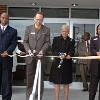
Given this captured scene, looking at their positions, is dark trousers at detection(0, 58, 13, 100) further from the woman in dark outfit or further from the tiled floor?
the tiled floor

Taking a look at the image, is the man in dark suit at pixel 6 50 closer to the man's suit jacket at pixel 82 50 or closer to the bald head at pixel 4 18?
the bald head at pixel 4 18

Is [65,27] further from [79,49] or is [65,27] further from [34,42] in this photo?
[79,49]

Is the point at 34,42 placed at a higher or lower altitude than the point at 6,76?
higher

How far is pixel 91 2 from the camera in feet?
43.2

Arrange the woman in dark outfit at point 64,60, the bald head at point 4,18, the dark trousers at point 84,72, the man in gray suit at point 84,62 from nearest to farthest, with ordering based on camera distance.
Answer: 1. the bald head at point 4,18
2. the woman in dark outfit at point 64,60
3. the man in gray suit at point 84,62
4. the dark trousers at point 84,72

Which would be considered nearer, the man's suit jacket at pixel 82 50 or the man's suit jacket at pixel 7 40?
the man's suit jacket at pixel 7 40

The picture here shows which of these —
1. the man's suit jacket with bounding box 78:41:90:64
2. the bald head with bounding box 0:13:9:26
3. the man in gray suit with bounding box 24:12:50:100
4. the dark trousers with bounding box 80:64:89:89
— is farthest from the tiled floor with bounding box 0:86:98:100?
the bald head with bounding box 0:13:9:26

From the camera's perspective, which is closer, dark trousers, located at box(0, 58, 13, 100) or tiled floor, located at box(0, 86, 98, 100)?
dark trousers, located at box(0, 58, 13, 100)

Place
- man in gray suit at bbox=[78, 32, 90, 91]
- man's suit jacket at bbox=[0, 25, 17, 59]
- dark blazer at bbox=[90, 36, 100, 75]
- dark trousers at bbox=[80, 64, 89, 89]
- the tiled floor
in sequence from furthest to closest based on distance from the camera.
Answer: dark trousers at bbox=[80, 64, 89, 89]
man in gray suit at bbox=[78, 32, 90, 91]
the tiled floor
dark blazer at bbox=[90, 36, 100, 75]
man's suit jacket at bbox=[0, 25, 17, 59]

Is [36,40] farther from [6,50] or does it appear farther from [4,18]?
[4,18]

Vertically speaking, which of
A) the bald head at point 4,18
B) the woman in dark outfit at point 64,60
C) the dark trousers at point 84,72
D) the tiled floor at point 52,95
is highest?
the bald head at point 4,18

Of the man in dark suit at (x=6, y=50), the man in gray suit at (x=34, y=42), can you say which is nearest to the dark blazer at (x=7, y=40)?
the man in dark suit at (x=6, y=50)

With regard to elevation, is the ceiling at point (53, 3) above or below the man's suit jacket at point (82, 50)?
above

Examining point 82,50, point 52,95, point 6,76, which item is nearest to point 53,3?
point 82,50
